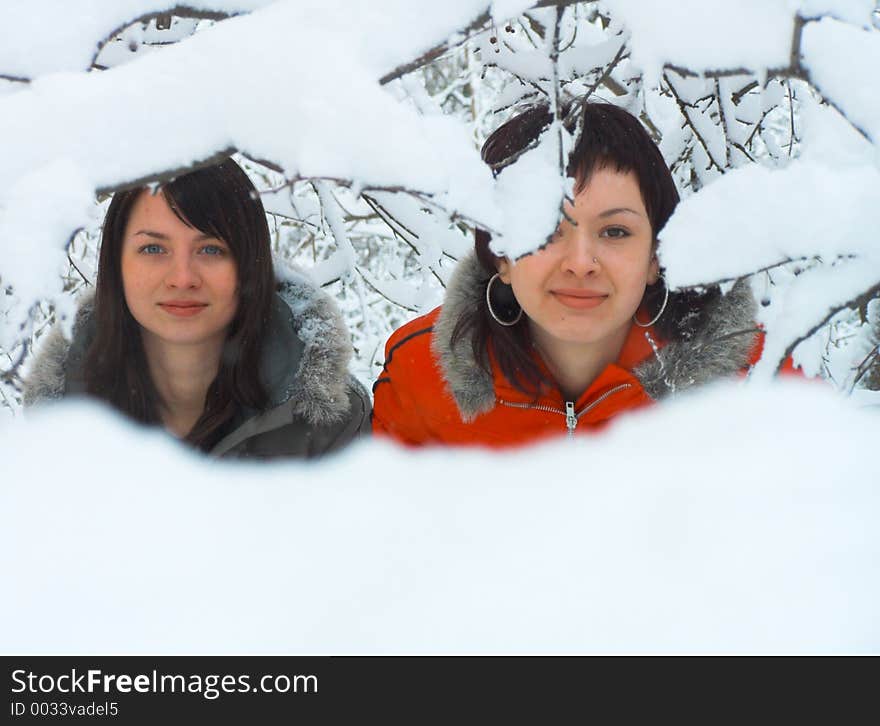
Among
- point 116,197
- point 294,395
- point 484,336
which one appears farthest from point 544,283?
point 116,197

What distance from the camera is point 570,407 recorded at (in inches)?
85.2

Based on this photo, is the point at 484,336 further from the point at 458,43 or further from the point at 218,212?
the point at 458,43

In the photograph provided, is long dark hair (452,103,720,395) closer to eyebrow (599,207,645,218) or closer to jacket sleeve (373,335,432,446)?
eyebrow (599,207,645,218)

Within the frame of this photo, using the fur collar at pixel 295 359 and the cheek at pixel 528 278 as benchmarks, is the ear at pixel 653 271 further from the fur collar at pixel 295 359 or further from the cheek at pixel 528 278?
the fur collar at pixel 295 359

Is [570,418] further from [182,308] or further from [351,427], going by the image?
[182,308]

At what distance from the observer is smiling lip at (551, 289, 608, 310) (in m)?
1.93

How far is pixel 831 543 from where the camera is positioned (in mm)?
1021

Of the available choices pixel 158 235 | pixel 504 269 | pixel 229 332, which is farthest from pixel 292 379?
pixel 504 269

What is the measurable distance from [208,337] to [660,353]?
1.18 m

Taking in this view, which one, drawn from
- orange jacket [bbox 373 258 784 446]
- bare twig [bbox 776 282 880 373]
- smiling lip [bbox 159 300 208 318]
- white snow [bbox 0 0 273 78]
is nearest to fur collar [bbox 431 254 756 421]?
orange jacket [bbox 373 258 784 446]

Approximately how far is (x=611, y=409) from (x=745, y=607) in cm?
111

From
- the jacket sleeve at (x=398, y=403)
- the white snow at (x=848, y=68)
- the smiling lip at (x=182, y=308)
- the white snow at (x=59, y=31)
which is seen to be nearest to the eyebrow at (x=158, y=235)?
the smiling lip at (x=182, y=308)

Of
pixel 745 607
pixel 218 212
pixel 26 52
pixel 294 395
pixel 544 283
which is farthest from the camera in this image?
pixel 294 395

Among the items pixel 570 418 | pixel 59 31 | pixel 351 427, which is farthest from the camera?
pixel 351 427
